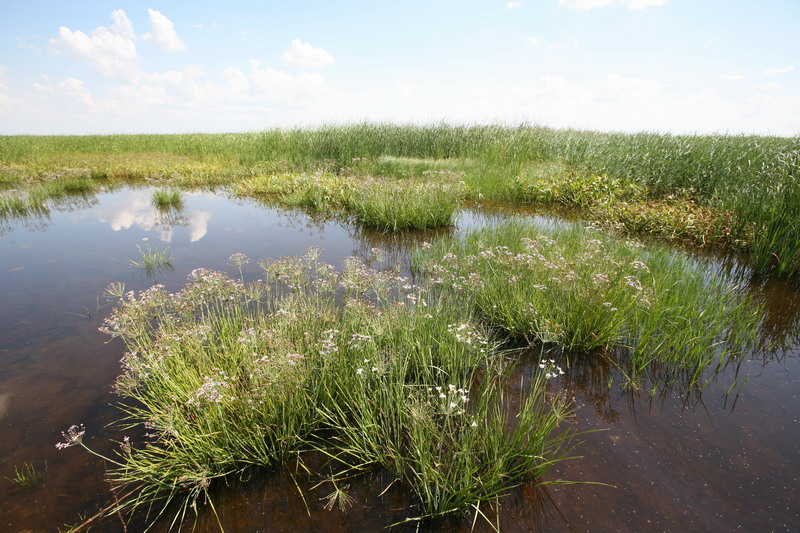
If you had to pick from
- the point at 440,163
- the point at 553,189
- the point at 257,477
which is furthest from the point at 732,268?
the point at 440,163

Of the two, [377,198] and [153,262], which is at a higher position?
[377,198]

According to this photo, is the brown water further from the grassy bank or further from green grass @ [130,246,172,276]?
the grassy bank

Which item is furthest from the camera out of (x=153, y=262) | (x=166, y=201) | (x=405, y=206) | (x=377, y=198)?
(x=166, y=201)

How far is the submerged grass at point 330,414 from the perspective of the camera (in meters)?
2.65

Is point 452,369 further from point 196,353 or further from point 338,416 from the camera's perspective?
point 196,353

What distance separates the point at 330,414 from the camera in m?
3.24

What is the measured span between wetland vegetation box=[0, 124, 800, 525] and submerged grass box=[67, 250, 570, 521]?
0.02 metres

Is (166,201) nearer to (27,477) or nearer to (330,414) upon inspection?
(27,477)

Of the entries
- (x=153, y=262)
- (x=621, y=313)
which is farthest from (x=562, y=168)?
(x=153, y=262)

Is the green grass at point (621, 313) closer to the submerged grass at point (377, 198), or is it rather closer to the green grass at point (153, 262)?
the submerged grass at point (377, 198)

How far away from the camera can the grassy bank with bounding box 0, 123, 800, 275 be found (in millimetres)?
7914

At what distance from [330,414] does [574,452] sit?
2.17m

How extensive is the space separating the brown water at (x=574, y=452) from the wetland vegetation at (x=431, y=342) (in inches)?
5.8

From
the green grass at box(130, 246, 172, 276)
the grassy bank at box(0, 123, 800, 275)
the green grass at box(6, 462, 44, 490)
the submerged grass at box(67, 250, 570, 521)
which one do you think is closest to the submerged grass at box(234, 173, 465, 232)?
the grassy bank at box(0, 123, 800, 275)
